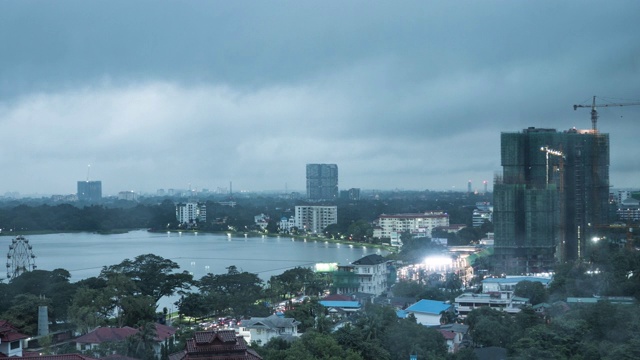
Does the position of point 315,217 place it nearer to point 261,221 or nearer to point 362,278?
point 261,221

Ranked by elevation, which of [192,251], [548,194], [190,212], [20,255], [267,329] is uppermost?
[548,194]

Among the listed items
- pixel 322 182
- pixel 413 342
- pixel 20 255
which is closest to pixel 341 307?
pixel 413 342

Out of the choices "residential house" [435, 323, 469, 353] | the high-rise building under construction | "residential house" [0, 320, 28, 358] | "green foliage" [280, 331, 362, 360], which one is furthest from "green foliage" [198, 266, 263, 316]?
the high-rise building under construction

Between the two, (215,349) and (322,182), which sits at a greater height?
(322,182)

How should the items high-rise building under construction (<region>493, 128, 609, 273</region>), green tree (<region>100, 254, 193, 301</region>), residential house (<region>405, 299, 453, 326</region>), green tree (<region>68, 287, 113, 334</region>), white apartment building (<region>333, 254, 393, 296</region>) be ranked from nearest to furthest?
green tree (<region>68, 287, 113, 334</region>) → residential house (<region>405, 299, 453, 326</region>) → green tree (<region>100, 254, 193, 301</region>) → white apartment building (<region>333, 254, 393, 296</region>) → high-rise building under construction (<region>493, 128, 609, 273</region>)

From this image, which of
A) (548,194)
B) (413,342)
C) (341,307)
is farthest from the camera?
(548,194)

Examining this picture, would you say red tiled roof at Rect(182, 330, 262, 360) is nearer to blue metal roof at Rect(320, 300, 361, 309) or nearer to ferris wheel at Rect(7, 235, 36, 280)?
blue metal roof at Rect(320, 300, 361, 309)

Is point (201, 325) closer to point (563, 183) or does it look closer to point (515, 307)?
point (515, 307)
